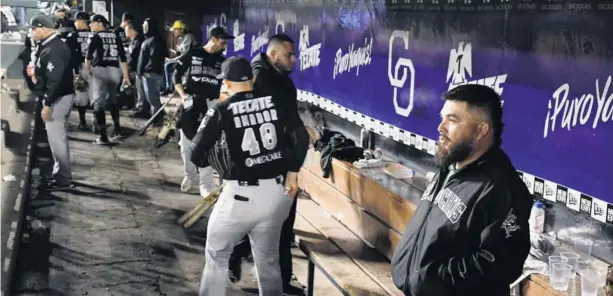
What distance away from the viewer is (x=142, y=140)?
9.98 meters

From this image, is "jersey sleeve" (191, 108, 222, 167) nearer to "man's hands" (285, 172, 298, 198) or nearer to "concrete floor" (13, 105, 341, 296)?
"man's hands" (285, 172, 298, 198)

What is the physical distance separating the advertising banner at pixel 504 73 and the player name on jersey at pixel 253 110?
1319mm

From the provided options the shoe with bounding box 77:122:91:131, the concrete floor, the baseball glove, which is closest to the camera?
the concrete floor

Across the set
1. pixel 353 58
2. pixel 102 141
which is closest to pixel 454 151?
pixel 353 58

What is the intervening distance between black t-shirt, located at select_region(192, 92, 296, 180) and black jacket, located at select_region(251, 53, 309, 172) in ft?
0.26

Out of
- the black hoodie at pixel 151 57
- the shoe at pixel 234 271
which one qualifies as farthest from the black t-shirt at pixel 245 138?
the black hoodie at pixel 151 57

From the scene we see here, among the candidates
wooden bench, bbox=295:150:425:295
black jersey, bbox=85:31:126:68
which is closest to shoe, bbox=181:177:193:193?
wooden bench, bbox=295:150:425:295

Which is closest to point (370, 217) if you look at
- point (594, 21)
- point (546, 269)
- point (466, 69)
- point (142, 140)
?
point (466, 69)

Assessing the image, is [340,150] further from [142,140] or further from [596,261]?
[142,140]

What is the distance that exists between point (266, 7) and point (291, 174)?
4890mm

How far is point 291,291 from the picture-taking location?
477 centimetres

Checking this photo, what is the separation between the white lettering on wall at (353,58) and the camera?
5742 mm

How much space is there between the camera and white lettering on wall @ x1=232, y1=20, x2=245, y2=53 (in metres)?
9.61

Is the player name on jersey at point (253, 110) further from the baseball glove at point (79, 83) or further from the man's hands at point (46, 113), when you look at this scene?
the baseball glove at point (79, 83)
